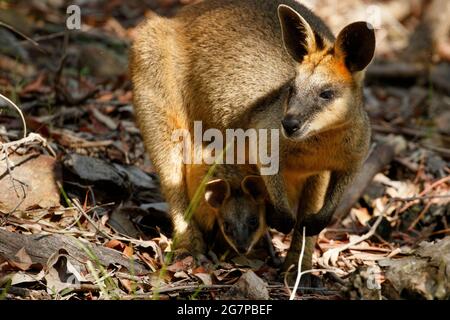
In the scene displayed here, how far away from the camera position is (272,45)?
6.39 meters

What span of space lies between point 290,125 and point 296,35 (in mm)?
870

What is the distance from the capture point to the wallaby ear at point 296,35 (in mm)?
5482

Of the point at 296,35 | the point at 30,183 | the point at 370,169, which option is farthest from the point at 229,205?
the point at 370,169

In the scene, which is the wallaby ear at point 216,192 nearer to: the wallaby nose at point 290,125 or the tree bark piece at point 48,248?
the tree bark piece at point 48,248

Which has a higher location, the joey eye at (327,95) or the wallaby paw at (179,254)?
the joey eye at (327,95)

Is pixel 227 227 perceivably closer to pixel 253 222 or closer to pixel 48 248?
pixel 253 222

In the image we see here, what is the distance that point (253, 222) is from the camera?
19.9 feet

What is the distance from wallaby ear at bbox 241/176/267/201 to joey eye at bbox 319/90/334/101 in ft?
3.58

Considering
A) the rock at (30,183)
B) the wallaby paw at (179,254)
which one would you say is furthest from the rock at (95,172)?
the wallaby paw at (179,254)

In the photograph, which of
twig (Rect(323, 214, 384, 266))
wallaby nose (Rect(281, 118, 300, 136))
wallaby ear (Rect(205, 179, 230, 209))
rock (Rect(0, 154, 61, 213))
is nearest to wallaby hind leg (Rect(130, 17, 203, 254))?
wallaby ear (Rect(205, 179, 230, 209))

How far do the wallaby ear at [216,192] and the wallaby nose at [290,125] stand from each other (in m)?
1.13

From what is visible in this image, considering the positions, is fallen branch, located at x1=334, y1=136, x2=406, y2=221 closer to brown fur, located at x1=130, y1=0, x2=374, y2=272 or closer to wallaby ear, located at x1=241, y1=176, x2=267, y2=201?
brown fur, located at x1=130, y1=0, x2=374, y2=272

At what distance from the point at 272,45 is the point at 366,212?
2346 mm

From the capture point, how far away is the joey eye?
17.4 ft
